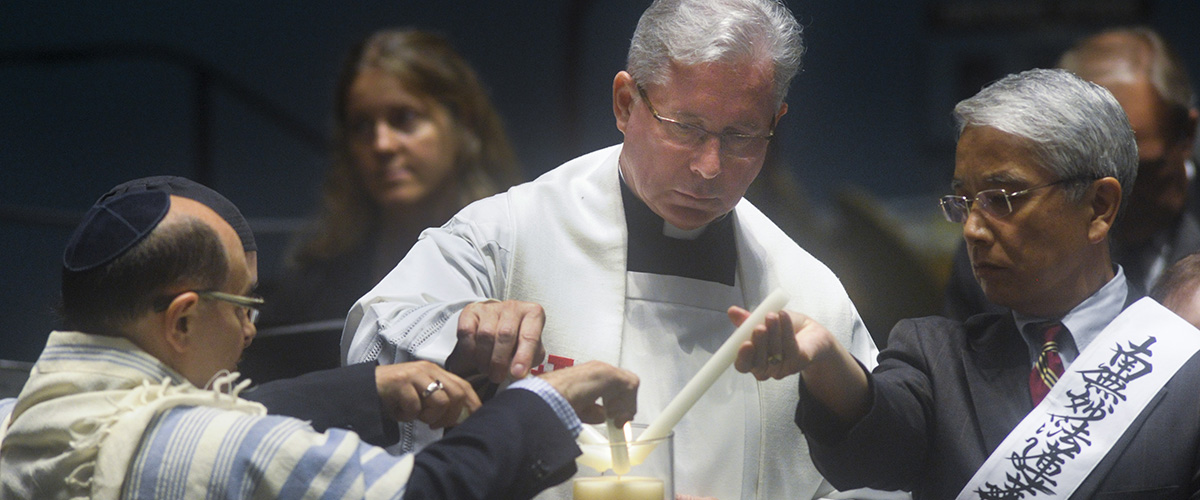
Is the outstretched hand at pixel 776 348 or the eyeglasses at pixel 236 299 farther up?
the eyeglasses at pixel 236 299

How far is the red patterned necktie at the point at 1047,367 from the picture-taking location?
2.38 meters

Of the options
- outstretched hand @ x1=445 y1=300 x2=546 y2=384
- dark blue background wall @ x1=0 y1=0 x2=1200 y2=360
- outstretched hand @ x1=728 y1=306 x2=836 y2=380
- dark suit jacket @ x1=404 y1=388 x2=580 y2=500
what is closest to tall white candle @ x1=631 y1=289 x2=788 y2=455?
outstretched hand @ x1=728 y1=306 x2=836 y2=380

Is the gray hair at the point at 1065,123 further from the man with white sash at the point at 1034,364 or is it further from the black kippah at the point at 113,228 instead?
the black kippah at the point at 113,228

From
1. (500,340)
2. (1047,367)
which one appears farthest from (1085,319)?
(500,340)

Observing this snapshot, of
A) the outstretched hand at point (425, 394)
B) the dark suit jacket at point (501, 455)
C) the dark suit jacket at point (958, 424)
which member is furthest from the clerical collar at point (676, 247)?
the dark suit jacket at point (501, 455)

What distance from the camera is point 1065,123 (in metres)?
2.34

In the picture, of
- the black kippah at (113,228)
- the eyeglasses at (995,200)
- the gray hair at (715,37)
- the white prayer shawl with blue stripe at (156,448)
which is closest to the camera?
the white prayer shawl with blue stripe at (156,448)

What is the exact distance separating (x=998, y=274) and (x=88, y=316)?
1.65 metres

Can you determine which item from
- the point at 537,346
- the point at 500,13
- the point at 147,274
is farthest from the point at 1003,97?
the point at 500,13

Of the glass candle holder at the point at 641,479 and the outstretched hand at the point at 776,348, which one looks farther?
the outstretched hand at the point at 776,348

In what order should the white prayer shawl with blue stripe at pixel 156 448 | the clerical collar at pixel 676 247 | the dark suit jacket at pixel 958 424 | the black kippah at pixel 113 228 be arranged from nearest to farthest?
the white prayer shawl with blue stripe at pixel 156 448
the black kippah at pixel 113 228
the dark suit jacket at pixel 958 424
the clerical collar at pixel 676 247

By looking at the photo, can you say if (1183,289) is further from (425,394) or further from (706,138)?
(425,394)

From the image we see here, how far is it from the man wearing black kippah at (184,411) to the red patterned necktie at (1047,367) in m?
0.91

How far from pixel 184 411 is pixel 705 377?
80 cm
